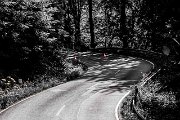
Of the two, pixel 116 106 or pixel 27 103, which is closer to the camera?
pixel 116 106

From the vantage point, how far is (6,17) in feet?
98.5

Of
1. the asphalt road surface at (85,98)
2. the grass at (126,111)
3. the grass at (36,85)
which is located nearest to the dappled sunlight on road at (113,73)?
the asphalt road surface at (85,98)

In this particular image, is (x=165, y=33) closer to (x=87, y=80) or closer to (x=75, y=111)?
(x=75, y=111)

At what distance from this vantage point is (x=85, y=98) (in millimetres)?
23125

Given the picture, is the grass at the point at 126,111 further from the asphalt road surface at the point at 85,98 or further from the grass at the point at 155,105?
the asphalt road surface at the point at 85,98

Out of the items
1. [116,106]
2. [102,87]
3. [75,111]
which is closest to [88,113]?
[75,111]

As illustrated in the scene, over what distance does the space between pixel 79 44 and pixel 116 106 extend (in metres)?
37.2

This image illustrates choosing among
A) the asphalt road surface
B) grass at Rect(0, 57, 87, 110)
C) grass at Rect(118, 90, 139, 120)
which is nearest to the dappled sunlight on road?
the asphalt road surface

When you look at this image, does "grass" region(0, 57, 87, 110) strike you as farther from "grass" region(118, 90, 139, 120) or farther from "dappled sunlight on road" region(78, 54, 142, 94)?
"grass" region(118, 90, 139, 120)

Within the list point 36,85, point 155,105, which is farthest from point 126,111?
point 36,85

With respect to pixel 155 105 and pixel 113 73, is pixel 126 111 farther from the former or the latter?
pixel 113 73

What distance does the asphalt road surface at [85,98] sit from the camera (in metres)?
19.0

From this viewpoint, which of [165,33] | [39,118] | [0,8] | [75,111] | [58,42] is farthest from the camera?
[58,42]

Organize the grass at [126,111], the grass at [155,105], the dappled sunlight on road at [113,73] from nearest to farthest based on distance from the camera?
the grass at [126,111]
the grass at [155,105]
the dappled sunlight on road at [113,73]
